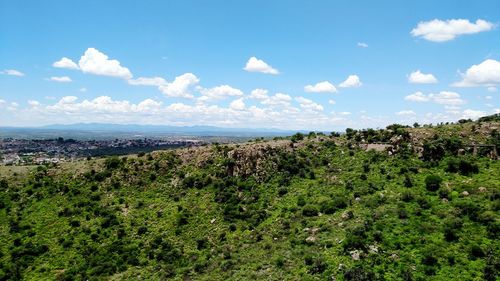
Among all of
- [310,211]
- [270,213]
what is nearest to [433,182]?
[310,211]

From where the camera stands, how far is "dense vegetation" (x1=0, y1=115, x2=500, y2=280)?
136ft

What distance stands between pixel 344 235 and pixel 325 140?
119 feet

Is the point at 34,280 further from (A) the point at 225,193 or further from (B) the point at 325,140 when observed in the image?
(B) the point at 325,140

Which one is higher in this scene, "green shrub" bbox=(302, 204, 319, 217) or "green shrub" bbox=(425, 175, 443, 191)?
"green shrub" bbox=(425, 175, 443, 191)

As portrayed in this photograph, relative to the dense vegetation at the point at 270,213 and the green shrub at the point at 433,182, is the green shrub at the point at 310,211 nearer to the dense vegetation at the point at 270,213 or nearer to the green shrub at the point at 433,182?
the dense vegetation at the point at 270,213

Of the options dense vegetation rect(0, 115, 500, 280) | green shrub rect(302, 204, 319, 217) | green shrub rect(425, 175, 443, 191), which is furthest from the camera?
green shrub rect(302, 204, 319, 217)

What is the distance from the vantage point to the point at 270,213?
191ft

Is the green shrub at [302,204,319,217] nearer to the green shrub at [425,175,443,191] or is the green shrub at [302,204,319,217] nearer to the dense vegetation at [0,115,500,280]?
the dense vegetation at [0,115,500,280]

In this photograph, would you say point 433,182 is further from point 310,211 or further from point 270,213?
point 270,213

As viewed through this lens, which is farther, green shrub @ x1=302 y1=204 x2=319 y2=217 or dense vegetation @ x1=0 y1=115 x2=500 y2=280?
green shrub @ x1=302 y1=204 x2=319 y2=217

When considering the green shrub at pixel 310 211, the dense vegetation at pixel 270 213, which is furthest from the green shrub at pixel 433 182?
the green shrub at pixel 310 211

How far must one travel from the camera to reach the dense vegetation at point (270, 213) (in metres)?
41.5

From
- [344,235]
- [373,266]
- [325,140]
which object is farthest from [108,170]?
[373,266]

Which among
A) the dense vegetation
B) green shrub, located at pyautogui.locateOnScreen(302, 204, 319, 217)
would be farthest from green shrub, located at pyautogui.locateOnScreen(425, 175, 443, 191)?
green shrub, located at pyautogui.locateOnScreen(302, 204, 319, 217)
